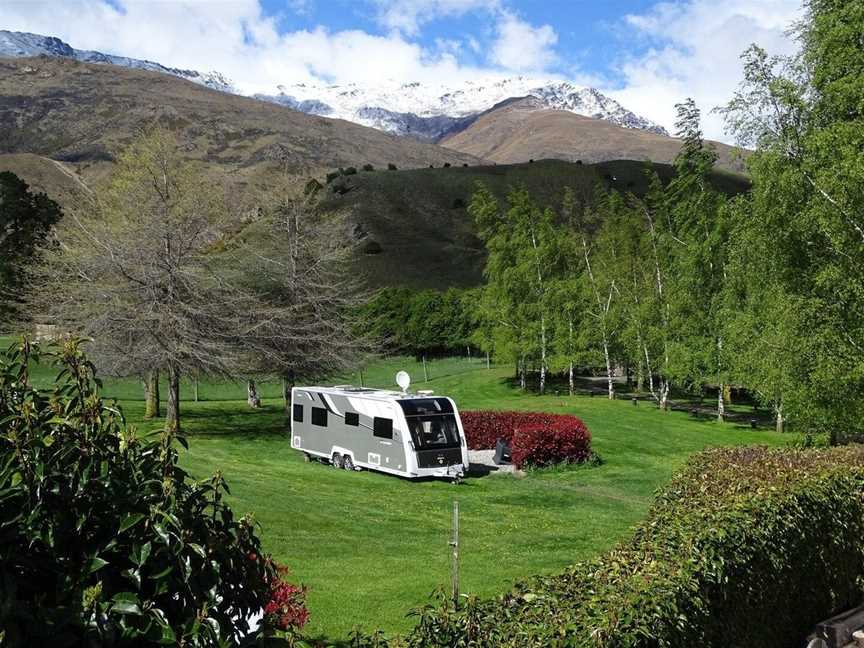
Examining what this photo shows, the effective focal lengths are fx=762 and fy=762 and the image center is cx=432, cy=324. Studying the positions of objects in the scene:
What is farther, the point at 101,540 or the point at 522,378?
the point at 522,378

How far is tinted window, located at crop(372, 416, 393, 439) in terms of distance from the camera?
21.3 metres

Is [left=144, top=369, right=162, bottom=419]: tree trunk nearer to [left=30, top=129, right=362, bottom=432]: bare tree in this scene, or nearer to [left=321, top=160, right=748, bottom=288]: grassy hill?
[left=30, top=129, right=362, bottom=432]: bare tree

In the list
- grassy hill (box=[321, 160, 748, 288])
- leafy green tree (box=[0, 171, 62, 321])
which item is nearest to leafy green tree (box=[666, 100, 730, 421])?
leafy green tree (box=[0, 171, 62, 321])

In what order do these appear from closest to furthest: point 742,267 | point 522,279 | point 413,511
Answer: point 413,511, point 742,267, point 522,279

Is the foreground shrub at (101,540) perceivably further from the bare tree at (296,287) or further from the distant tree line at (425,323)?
the distant tree line at (425,323)

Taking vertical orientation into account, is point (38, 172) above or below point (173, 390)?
above

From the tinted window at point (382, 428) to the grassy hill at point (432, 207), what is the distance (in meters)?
64.2

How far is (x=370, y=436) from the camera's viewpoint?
2203cm

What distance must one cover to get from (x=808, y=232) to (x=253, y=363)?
19.6 m

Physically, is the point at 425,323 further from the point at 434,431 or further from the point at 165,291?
the point at 434,431

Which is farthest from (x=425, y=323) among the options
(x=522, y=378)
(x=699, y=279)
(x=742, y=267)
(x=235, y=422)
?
(x=742, y=267)

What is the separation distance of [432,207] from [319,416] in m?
108

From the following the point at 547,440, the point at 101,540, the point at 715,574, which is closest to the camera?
the point at 101,540

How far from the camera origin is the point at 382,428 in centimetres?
2156
